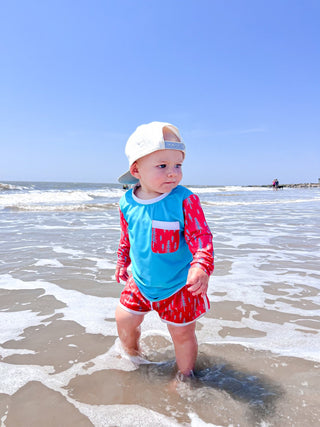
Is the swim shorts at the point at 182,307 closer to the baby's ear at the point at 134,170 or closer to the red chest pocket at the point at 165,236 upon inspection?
the red chest pocket at the point at 165,236

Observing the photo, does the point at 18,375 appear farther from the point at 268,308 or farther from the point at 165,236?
the point at 268,308

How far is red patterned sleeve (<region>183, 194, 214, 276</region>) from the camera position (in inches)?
62.3

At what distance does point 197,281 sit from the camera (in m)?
1.52

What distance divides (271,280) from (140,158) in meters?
2.46

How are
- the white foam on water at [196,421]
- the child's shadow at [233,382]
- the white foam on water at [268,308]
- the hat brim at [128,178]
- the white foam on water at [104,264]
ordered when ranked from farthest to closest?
the white foam on water at [104,264]
the white foam on water at [268,308]
the hat brim at [128,178]
the child's shadow at [233,382]
the white foam on water at [196,421]

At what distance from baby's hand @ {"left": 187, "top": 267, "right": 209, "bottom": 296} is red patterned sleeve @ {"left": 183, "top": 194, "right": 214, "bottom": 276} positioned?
0.09 ft

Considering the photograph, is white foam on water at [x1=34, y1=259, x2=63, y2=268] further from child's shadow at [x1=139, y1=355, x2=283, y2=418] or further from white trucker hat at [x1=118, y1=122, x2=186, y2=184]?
white trucker hat at [x1=118, y1=122, x2=186, y2=184]

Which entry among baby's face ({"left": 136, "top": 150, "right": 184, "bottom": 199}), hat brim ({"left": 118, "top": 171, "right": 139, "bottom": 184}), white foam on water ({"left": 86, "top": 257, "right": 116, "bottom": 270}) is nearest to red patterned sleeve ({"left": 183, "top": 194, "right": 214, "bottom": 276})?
baby's face ({"left": 136, "top": 150, "right": 184, "bottom": 199})

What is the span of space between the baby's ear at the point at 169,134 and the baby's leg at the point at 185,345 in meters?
1.06

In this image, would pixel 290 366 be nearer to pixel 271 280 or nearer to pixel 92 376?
pixel 92 376

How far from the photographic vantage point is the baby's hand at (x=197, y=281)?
152cm

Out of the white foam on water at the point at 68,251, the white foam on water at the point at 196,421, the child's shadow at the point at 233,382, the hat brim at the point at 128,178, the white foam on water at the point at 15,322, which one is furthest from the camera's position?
the white foam on water at the point at 68,251

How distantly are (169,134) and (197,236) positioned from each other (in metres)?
0.60

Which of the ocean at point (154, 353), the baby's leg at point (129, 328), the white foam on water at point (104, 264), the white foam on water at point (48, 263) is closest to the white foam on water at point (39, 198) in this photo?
the white foam on water at point (48, 263)
